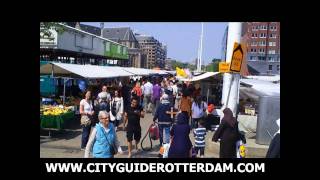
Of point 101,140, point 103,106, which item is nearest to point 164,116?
point 103,106

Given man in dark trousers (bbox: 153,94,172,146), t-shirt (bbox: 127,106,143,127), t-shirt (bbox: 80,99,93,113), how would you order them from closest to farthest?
1. t-shirt (bbox: 127,106,143,127)
2. man in dark trousers (bbox: 153,94,172,146)
3. t-shirt (bbox: 80,99,93,113)

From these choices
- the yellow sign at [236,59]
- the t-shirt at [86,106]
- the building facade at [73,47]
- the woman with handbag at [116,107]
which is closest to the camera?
the yellow sign at [236,59]

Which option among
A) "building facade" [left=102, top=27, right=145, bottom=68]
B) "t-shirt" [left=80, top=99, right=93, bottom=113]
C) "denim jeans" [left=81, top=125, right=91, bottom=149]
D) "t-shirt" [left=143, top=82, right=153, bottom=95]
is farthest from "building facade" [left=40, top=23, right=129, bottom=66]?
"building facade" [left=102, top=27, right=145, bottom=68]

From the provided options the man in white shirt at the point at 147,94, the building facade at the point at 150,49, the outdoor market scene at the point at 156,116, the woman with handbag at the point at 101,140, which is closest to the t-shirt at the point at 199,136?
the outdoor market scene at the point at 156,116

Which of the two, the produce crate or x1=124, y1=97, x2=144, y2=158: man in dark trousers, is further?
the produce crate

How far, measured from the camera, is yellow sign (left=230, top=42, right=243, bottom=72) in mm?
7371

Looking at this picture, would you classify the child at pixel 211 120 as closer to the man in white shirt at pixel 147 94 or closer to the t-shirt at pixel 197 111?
the t-shirt at pixel 197 111

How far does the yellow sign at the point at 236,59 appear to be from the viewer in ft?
24.2

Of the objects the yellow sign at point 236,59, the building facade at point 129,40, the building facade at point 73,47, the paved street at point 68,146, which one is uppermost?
the building facade at point 129,40

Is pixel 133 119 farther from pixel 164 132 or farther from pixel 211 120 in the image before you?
pixel 211 120

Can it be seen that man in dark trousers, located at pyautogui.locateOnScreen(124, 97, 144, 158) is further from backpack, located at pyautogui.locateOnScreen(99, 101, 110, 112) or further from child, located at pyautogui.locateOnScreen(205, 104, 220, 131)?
child, located at pyautogui.locateOnScreen(205, 104, 220, 131)

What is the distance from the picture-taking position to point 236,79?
8711 mm
